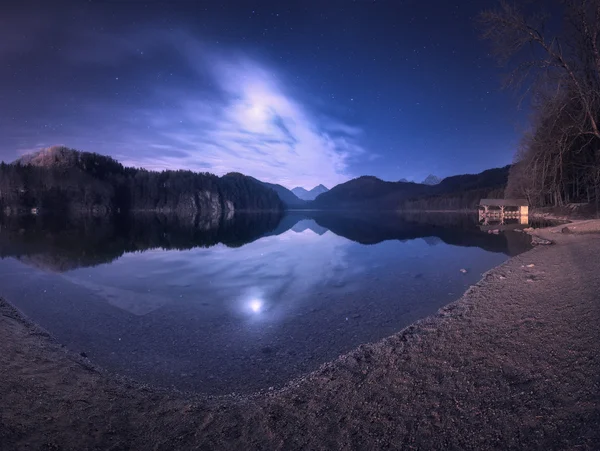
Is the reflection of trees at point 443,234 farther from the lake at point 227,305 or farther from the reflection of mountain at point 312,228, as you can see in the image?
the lake at point 227,305

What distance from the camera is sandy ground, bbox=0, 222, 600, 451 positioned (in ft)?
13.2

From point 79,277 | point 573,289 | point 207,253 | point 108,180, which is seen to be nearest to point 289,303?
point 573,289

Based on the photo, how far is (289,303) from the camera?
12242 millimetres

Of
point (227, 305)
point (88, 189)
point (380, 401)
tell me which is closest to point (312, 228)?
point (227, 305)

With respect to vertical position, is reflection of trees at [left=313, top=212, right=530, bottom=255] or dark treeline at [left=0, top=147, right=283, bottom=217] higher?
dark treeline at [left=0, top=147, right=283, bottom=217]

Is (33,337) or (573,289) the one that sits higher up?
(573,289)

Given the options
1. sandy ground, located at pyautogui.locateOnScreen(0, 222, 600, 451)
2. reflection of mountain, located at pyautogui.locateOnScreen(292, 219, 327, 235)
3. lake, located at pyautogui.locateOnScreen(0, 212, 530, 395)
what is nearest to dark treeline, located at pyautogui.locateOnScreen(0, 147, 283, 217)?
reflection of mountain, located at pyautogui.locateOnScreen(292, 219, 327, 235)

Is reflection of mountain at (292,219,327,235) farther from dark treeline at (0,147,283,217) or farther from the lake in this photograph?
dark treeline at (0,147,283,217)

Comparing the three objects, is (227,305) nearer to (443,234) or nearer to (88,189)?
(443,234)

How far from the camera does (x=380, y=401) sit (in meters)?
5.04

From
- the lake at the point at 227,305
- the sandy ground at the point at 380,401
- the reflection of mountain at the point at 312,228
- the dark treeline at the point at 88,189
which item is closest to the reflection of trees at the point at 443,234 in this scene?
the reflection of mountain at the point at 312,228

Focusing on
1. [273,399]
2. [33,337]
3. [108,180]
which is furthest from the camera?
[108,180]

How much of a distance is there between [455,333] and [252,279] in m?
11.5

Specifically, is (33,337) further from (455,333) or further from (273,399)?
(455,333)
